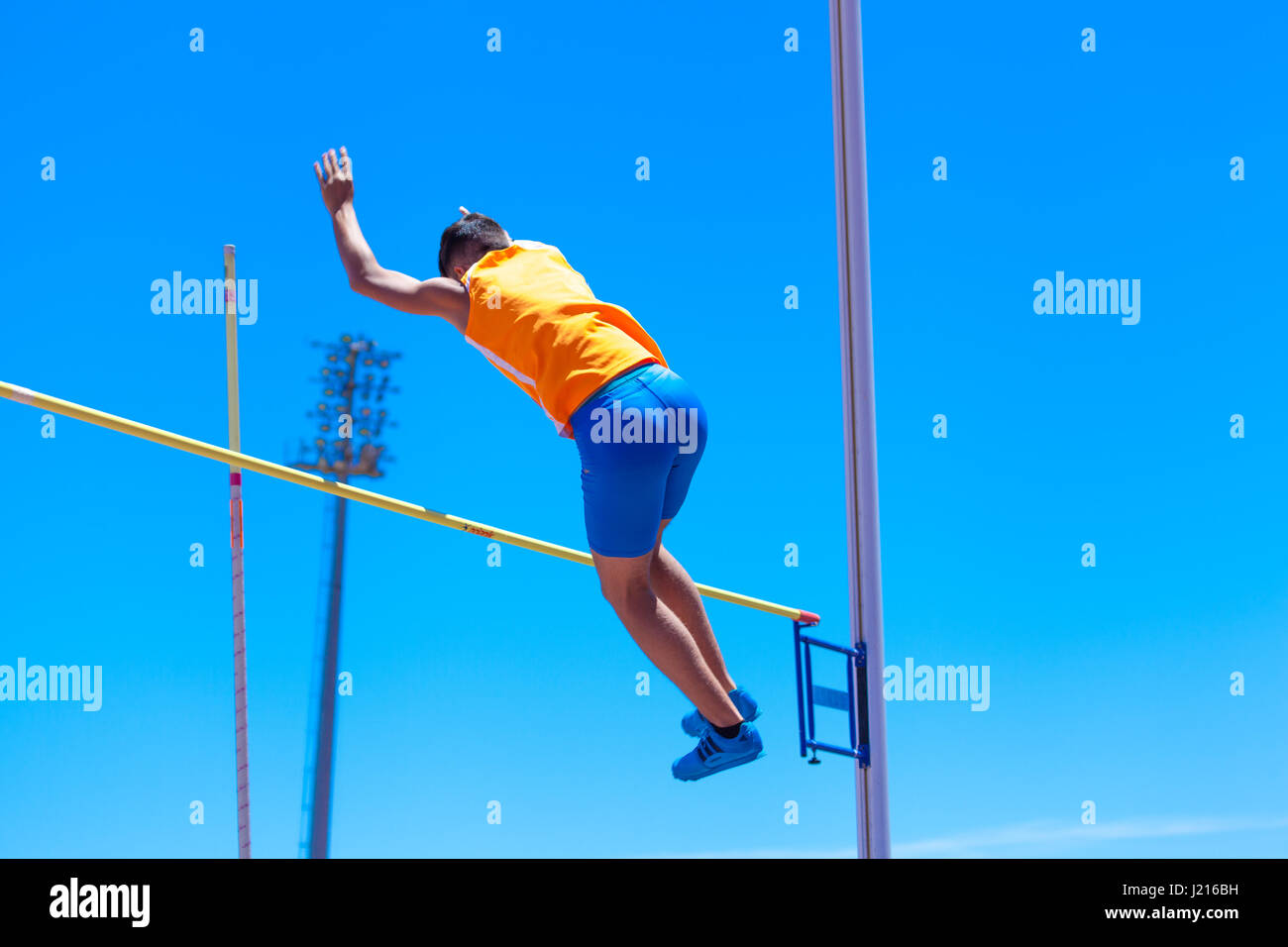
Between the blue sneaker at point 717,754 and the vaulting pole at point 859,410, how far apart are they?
36 centimetres

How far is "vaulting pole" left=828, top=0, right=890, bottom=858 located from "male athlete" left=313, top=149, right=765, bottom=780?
36 centimetres

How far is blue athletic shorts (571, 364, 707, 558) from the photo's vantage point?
10.5ft

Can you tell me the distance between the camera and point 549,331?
3.31 meters

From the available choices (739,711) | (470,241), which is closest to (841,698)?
A: (739,711)

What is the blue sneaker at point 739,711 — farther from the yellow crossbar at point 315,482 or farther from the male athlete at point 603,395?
the yellow crossbar at point 315,482

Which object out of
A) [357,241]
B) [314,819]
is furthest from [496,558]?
[314,819]

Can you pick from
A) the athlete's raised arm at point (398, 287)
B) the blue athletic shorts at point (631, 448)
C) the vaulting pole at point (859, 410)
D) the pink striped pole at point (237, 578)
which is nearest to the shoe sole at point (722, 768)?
the vaulting pole at point (859, 410)

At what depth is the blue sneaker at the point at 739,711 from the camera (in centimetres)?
357

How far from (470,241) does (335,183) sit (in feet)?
1.44
